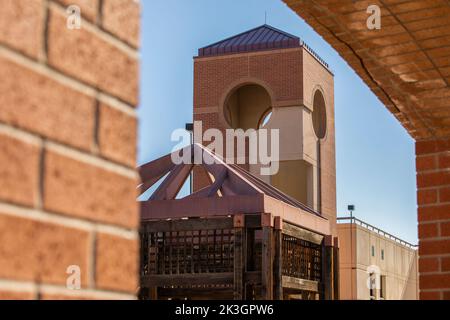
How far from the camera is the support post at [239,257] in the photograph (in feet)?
31.8

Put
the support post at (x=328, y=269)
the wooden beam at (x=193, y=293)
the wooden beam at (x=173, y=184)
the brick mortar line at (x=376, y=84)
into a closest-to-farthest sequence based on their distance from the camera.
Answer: the brick mortar line at (x=376, y=84) → the wooden beam at (x=193, y=293) → the wooden beam at (x=173, y=184) → the support post at (x=328, y=269)

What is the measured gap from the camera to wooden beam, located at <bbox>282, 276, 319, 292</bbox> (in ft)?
33.8

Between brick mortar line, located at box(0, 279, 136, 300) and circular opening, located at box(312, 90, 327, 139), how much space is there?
3005cm

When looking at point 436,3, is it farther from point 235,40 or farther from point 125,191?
point 235,40

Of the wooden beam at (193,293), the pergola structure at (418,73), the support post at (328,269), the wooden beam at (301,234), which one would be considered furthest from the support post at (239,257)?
the pergola structure at (418,73)

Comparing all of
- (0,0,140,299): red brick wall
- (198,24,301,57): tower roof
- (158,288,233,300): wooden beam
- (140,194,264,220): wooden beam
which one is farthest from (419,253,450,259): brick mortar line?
(198,24,301,57): tower roof

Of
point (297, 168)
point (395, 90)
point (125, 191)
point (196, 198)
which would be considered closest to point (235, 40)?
point (297, 168)

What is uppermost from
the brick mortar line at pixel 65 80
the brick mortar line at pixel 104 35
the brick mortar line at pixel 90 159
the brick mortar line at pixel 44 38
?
the brick mortar line at pixel 104 35

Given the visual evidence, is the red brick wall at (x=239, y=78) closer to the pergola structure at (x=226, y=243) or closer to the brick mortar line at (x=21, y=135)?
the pergola structure at (x=226, y=243)

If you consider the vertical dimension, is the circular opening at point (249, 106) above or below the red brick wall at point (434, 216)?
above

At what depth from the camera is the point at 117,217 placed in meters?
1.12

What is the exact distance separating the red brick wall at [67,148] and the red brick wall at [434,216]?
3.13 metres

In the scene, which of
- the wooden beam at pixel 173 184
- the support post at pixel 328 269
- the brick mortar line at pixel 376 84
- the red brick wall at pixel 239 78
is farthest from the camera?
the red brick wall at pixel 239 78

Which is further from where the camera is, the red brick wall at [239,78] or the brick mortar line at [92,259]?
the red brick wall at [239,78]
